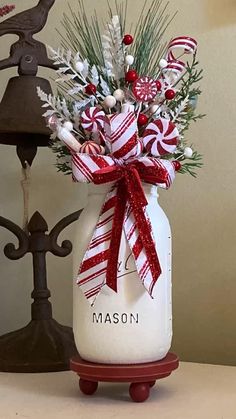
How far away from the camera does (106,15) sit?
1.24 m

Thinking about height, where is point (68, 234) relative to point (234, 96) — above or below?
below

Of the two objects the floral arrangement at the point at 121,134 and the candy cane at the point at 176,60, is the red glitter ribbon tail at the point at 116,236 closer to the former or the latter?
the floral arrangement at the point at 121,134

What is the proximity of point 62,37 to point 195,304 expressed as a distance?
547mm

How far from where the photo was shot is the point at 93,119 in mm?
809

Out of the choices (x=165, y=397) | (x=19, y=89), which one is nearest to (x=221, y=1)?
(x=19, y=89)

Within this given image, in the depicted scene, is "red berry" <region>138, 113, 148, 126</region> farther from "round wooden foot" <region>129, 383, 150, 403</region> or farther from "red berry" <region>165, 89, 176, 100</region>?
"round wooden foot" <region>129, 383, 150, 403</region>

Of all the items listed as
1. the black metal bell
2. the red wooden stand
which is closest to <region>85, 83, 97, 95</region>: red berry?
the black metal bell

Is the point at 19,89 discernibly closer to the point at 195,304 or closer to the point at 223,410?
the point at 195,304

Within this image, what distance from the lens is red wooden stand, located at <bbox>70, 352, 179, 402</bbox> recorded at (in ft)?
2.54

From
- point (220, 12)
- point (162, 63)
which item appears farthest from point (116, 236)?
point (220, 12)

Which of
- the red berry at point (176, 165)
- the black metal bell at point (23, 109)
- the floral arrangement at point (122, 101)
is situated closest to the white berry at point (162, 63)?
the floral arrangement at point (122, 101)

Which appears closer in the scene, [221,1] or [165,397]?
[165,397]

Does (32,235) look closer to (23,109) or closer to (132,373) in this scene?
(23,109)

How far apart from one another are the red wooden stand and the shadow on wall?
24.2 inches
